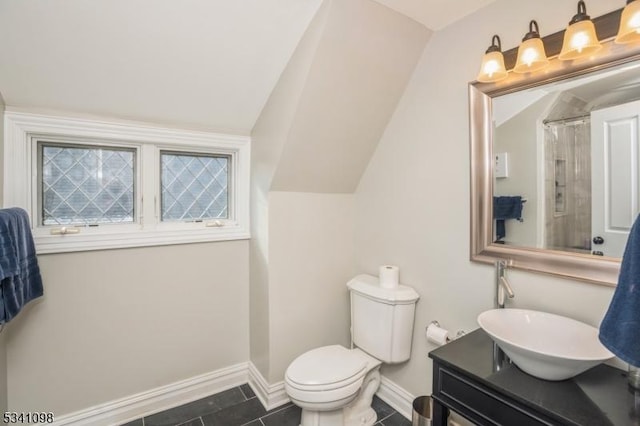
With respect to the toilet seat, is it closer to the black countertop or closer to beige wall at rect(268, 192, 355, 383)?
beige wall at rect(268, 192, 355, 383)

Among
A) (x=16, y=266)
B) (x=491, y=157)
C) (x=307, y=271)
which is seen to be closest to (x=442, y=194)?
(x=491, y=157)

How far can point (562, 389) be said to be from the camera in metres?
0.97

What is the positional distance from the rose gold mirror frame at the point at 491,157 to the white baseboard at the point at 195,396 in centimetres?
108

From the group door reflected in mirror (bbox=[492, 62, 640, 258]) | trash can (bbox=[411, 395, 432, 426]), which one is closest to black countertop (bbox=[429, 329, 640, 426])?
door reflected in mirror (bbox=[492, 62, 640, 258])

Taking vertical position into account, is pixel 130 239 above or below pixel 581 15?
below

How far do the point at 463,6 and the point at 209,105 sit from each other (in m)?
1.46

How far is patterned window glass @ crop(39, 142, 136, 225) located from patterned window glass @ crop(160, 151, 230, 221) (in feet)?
0.64

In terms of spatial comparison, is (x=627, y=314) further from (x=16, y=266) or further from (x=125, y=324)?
(x=125, y=324)

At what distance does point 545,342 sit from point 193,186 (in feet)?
6.90

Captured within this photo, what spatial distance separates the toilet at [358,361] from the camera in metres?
1.57

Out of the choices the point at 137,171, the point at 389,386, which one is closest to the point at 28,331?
the point at 137,171

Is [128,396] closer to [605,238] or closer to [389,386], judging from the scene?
[389,386]

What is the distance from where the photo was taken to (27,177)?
1.66 m

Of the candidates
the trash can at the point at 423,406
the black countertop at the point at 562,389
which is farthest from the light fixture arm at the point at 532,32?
the trash can at the point at 423,406
